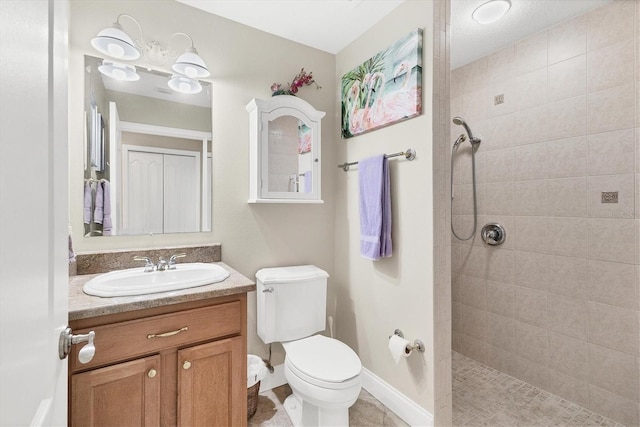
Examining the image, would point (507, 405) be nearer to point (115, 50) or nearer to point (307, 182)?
point (307, 182)

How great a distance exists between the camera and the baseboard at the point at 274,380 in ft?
6.51

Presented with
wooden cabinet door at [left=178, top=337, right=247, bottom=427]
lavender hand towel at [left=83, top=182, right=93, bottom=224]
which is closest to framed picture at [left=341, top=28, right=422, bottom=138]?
wooden cabinet door at [left=178, top=337, right=247, bottom=427]

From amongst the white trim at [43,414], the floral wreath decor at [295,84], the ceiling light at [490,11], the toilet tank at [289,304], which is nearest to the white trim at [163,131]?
the floral wreath decor at [295,84]

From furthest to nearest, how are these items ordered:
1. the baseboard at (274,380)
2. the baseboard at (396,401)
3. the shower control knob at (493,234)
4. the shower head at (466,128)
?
1. the shower head at (466,128)
2. the shower control knob at (493,234)
3. the baseboard at (274,380)
4. the baseboard at (396,401)

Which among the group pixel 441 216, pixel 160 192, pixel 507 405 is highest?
pixel 160 192

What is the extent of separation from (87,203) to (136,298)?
736mm

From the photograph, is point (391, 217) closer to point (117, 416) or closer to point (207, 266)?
point (207, 266)

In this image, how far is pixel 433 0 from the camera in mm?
1532

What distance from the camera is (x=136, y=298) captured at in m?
1.14

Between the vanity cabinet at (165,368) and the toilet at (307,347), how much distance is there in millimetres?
322

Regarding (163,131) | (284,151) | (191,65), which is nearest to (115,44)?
(191,65)

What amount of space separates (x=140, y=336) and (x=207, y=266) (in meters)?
0.55

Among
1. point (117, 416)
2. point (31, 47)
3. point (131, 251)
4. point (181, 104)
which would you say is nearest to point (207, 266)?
point (131, 251)

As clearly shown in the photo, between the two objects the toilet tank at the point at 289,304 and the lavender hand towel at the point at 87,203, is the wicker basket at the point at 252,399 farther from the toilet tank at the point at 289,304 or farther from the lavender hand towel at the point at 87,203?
the lavender hand towel at the point at 87,203
